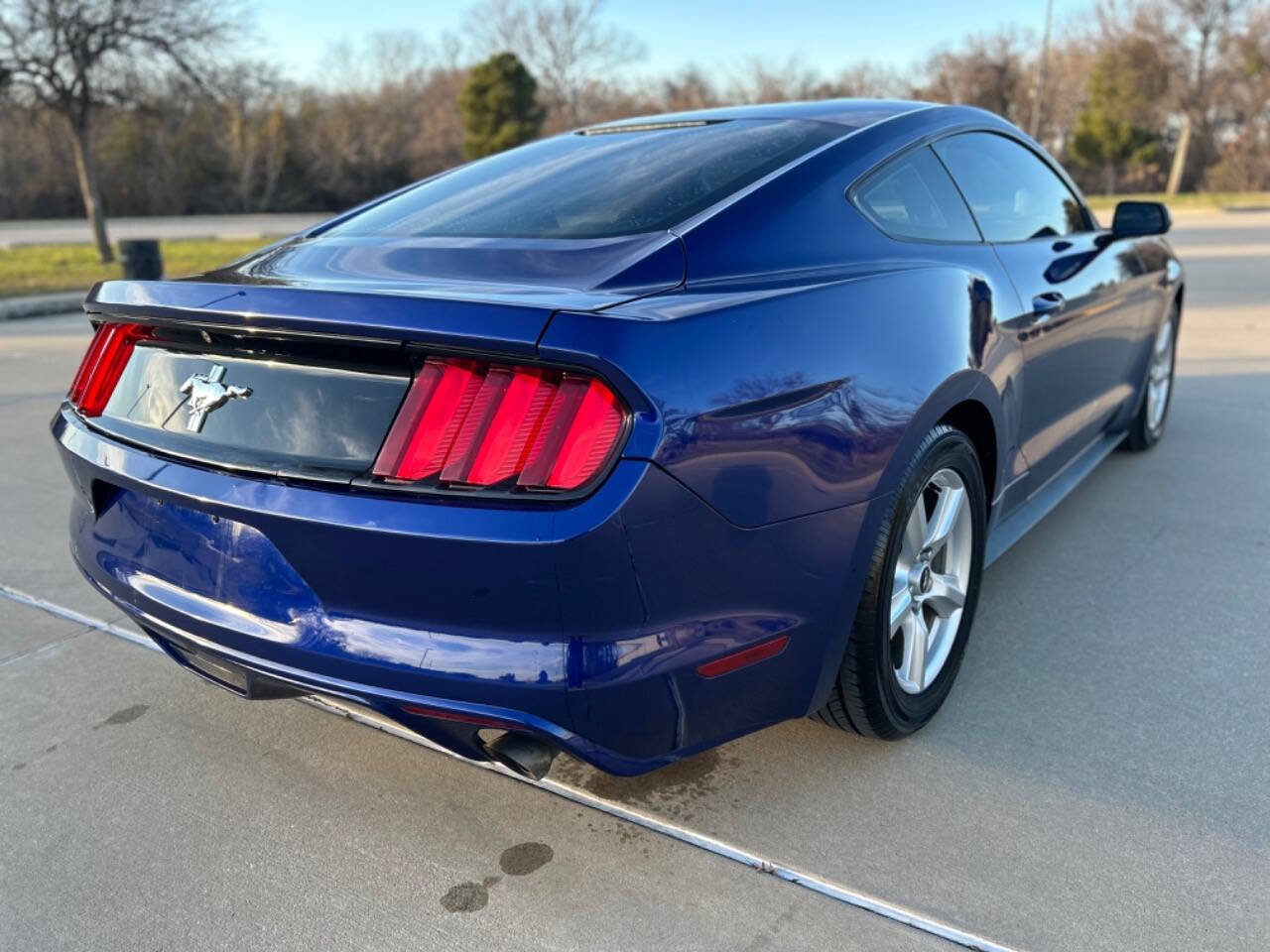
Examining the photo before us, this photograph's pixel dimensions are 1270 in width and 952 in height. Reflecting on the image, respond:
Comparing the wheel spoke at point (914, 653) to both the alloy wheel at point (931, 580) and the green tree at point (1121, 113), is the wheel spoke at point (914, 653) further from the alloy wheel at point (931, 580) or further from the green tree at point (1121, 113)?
the green tree at point (1121, 113)

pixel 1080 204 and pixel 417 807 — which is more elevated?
pixel 1080 204

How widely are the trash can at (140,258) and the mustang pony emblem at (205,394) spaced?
37.1ft

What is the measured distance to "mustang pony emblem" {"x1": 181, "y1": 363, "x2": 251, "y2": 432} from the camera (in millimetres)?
1994

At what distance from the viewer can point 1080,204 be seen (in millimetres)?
3916

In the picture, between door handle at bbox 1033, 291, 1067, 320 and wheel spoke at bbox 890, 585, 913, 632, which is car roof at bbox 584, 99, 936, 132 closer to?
door handle at bbox 1033, 291, 1067, 320

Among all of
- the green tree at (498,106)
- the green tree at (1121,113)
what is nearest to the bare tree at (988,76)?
the green tree at (1121,113)

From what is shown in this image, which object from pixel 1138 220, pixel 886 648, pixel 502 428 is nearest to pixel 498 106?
pixel 1138 220

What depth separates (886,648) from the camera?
7.43ft

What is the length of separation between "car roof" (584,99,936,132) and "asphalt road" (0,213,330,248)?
20.8 m

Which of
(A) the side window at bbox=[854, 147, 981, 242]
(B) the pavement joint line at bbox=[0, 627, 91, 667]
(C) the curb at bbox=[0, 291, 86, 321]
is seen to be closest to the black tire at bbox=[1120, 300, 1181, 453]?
(A) the side window at bbox=[854, 147, 981, 242]

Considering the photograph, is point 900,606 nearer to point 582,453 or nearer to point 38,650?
point 582,453

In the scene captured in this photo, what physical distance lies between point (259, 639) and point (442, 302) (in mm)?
721

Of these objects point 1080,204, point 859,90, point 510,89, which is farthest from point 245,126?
point 1080,204

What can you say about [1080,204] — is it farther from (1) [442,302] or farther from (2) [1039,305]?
(1) [442,302]
